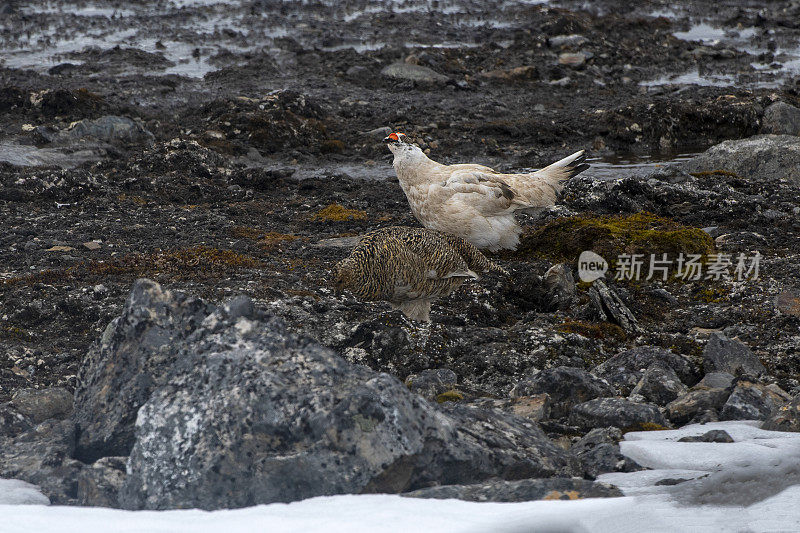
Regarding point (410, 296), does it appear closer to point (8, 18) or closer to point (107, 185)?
point (107, 185)

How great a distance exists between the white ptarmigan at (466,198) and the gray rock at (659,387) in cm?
356

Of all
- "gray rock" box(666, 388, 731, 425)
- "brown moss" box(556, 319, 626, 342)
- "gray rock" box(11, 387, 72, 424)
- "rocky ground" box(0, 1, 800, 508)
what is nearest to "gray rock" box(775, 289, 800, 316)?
"rocky ground" box(0, 1, 800, 508)

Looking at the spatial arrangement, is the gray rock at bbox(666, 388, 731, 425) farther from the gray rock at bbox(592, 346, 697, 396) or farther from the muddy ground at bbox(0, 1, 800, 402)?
the muddy ground at bbox(0, 1, 800, 402)

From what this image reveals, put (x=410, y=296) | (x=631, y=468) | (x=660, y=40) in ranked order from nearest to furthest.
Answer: (x=631, y=468), (x=410, y=296), (x=660, y=40)

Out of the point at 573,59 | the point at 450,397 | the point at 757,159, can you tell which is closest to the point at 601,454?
the point at 450,397

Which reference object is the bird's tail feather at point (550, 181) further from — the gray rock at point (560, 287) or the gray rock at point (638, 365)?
the gray rock at point (638, 365)

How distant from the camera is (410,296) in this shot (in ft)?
23.1

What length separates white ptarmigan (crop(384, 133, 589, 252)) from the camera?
28.6 ft

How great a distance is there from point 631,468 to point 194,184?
30.1ft

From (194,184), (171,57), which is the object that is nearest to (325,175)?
(194,184)

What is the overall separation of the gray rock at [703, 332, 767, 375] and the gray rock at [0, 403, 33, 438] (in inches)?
188

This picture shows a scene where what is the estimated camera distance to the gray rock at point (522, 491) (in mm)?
3434

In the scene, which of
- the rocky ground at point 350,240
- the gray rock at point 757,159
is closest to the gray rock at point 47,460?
the rocky ground at point 350,240

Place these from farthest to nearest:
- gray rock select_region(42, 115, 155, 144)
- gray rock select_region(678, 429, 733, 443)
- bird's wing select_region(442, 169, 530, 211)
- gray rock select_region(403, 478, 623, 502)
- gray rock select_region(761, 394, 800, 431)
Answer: gray rock select_region(42, 115, 155, 144) → bird's wing select_region(442, 169, 530, 211) → gray rock select_region(761, 394, 800, 431) → gray rock select_region(678, 429, 733, 443) → gray rock select_region(403, 478, 623, 502)
